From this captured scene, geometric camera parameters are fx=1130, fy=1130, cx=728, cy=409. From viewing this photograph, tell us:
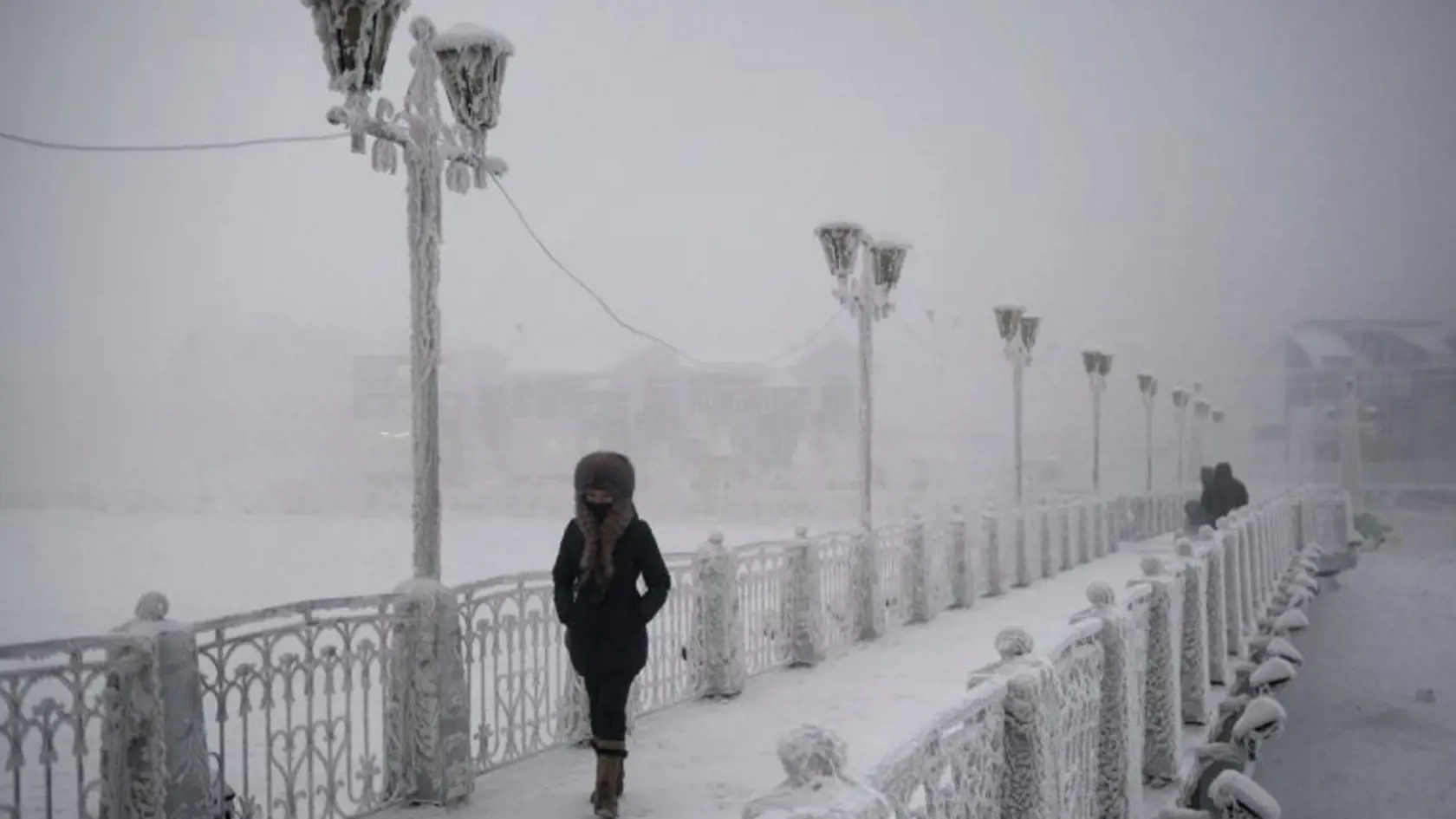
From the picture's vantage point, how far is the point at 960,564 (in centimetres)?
1562

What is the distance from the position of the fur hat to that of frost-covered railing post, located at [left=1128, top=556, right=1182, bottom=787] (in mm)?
3288

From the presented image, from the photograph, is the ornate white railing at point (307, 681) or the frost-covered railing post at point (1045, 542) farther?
the frost-covered railing post at point (1045, 542)

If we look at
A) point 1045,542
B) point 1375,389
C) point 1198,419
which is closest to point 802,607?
point 1045,542

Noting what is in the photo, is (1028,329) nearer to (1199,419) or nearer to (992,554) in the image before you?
(992,554)

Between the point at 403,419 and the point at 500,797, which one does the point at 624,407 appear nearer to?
the point at 403,419

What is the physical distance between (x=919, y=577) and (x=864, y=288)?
12.1ft

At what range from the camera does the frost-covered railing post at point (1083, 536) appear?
22.0m

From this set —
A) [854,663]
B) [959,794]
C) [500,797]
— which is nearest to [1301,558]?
[854,663]

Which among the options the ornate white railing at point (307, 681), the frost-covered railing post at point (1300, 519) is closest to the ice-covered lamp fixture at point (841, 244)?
the ornate white railing at point (307, 681)

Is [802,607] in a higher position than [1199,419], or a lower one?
lower

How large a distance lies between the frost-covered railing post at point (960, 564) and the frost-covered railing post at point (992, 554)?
125cm

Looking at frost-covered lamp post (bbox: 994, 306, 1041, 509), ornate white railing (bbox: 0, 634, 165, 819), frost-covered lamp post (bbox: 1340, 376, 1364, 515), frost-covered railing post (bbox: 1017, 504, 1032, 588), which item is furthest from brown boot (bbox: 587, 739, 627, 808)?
frost-covered lamp post (bbox: 1340, 376, 1364, 515)

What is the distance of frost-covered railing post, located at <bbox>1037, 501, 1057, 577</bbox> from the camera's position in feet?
63.9

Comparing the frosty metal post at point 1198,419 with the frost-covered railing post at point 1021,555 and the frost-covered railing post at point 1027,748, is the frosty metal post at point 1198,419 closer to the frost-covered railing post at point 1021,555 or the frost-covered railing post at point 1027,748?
the frost-covered railing post at point 1021,555
